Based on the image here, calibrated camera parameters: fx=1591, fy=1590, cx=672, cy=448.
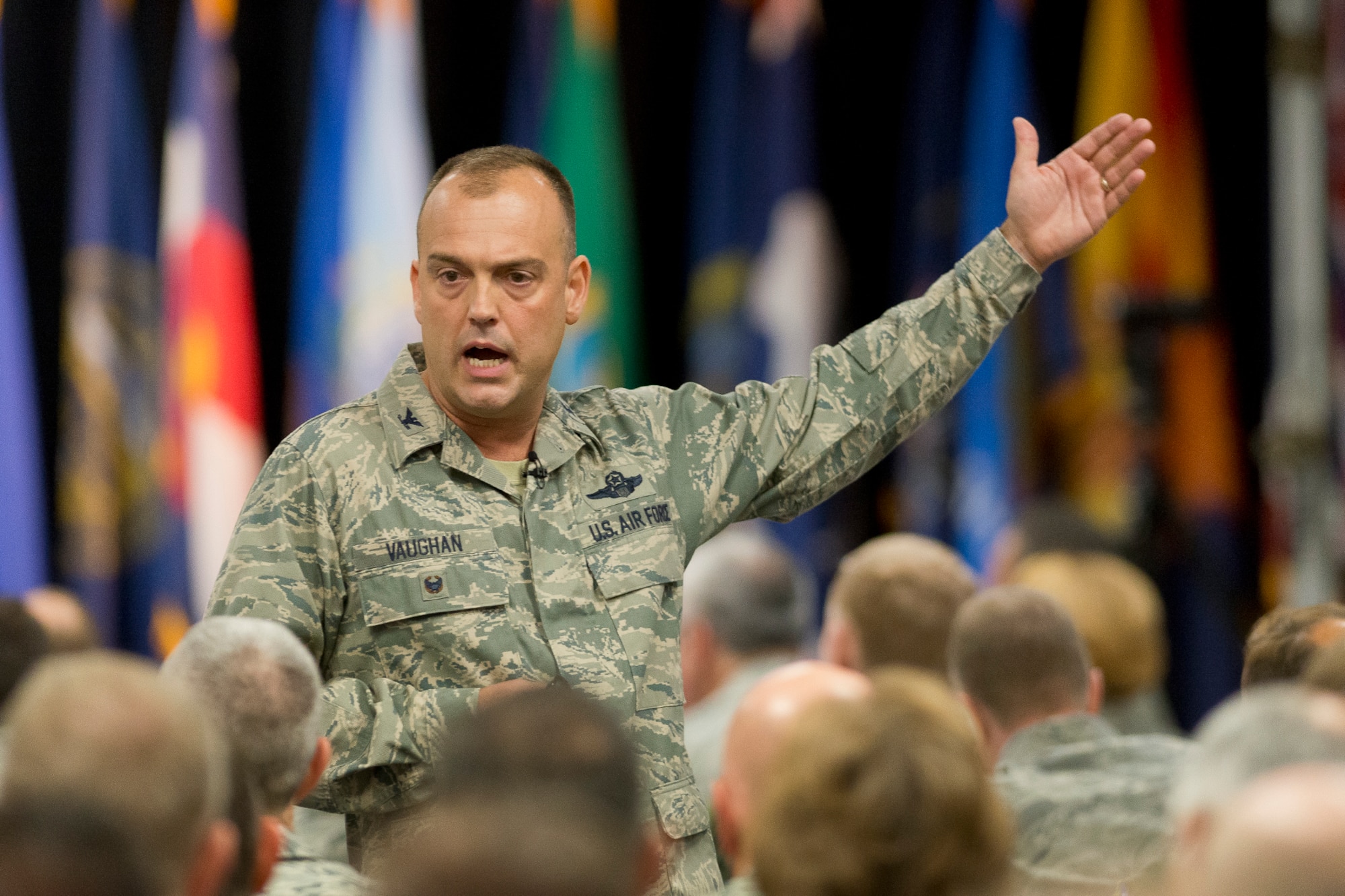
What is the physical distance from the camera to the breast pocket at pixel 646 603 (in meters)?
2.28

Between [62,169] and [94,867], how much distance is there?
5.17m

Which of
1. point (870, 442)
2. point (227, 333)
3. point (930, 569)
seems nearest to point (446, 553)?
point (870, 442)

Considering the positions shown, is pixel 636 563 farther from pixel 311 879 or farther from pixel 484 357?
pixel 311 879

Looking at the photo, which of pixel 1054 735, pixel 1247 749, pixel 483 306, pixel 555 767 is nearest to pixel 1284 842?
pixel 1247 749

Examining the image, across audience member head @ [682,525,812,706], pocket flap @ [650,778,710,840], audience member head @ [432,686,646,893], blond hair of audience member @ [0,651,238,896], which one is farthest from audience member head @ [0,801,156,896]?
audience member head @ [682,525,812,706]

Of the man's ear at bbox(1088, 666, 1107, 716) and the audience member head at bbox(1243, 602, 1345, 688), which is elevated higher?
the audience member head at bbox(1243, 602, 1345, 688)

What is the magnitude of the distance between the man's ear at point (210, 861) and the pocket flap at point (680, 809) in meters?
0.83

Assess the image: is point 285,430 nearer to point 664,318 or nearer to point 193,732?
point 664,318

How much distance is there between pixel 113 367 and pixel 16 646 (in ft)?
9.37

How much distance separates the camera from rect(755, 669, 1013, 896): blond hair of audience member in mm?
1452

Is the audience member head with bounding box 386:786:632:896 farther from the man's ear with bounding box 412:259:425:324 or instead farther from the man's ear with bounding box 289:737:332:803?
the man's ear with bounding box 412:259:425:324

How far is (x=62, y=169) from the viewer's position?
585 centimetres

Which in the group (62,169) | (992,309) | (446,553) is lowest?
(446,553)

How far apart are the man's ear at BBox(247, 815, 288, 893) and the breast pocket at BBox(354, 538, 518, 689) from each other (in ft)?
1.48
